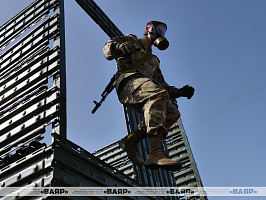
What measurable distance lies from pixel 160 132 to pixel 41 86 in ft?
5.75

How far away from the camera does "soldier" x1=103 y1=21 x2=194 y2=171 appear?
363cm

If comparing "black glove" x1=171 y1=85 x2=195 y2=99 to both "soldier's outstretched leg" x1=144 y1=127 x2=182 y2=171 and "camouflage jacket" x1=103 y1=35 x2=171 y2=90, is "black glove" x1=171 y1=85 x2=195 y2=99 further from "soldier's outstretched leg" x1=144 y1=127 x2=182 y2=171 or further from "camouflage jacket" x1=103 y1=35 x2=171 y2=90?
"soldier's outstretched leg" x1=144 y1=127 x2=182 y2=171

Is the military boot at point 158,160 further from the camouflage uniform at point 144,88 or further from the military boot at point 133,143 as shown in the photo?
the military boot at point 133,143

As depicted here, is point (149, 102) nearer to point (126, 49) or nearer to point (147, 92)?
point (147, 92)

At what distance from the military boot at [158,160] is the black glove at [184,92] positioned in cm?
117

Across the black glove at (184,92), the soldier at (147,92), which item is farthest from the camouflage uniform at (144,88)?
the black glove at (184,92)

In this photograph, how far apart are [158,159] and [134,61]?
1.61 m

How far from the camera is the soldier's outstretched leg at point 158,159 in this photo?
A: 130 inches

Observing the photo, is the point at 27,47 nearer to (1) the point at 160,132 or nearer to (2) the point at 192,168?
(1) the point at 160,132

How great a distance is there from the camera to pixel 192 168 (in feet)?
27.0

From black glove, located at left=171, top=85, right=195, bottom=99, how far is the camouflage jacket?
16 cm

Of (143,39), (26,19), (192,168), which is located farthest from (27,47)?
(192,168)

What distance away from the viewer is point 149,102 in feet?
12.5

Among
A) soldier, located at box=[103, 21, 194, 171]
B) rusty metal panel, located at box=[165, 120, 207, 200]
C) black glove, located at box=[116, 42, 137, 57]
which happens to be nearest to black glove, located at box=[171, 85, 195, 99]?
soldier, located at box=[103, 21, 194, 171]
